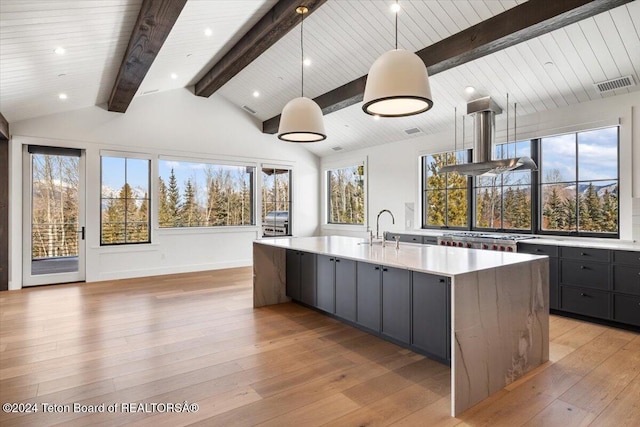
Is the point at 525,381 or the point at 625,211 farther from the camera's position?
the point at 625,211

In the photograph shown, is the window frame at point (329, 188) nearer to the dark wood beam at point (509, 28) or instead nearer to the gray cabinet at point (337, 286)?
the dark wood beam at point (509, 28)

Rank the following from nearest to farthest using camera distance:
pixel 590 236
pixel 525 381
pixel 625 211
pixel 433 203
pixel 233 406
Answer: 1. pixel 233 406
2. pixel 525 381
3. pixel 625 211
4. pixel 590 236
5. pixel 433 203

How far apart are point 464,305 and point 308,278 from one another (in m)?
2.29

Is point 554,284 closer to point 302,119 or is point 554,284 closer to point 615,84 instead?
point 615,84

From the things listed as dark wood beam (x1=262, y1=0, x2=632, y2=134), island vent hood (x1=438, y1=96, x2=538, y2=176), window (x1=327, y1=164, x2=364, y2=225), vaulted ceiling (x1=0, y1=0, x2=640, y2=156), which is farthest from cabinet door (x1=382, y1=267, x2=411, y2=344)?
window (x1=327, y1=164, x2=364, y2=225)

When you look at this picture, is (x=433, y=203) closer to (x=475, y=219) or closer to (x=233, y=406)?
(x=475, y=219)

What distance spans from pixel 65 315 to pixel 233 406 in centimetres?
312

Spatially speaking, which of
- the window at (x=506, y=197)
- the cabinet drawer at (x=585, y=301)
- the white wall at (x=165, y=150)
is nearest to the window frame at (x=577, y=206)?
the window at (x=506, y=197)

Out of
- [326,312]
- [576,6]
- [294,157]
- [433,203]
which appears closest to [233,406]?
[326,312]

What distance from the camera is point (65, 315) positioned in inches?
167

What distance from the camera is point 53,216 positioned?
599 centimetres

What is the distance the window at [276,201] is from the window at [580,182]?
17.3 ft

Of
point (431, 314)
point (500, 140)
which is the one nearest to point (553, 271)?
point (500, 140)

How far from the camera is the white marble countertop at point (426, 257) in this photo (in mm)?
2451
